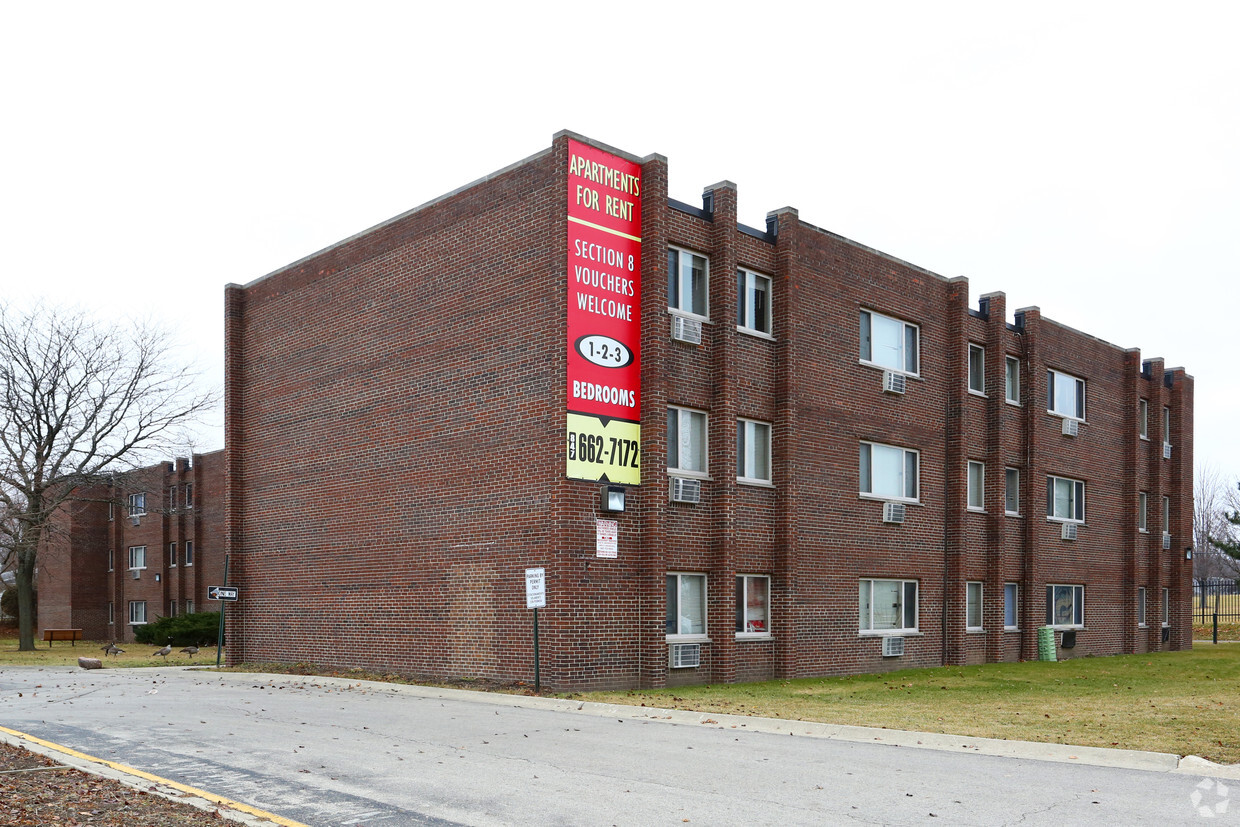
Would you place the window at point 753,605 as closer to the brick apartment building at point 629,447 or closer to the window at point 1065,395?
the brick apartment building at point 629,447

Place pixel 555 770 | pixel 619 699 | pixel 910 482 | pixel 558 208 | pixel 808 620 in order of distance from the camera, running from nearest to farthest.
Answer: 1. pixel 555 770
2. pixel 619 699
3. pixel 558 208
4. pixel 808 620
5. pixel 910 482

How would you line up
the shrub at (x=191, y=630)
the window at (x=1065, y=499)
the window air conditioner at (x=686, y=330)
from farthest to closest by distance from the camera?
1. the shrub at (x=191, y=630)
2. the window at (x=1065, y=499)
3. the window air conditioner at (x=686, y=330)

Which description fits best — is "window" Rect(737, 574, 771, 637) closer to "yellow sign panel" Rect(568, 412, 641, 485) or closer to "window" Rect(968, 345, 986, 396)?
"yellow sign panel" Rect(568, 412, 641, 485)

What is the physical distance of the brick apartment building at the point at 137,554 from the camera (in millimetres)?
50719

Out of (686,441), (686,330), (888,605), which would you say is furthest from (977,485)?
(686,330)

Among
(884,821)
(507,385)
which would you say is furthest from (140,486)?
(884,821)

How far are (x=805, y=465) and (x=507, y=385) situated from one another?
6.67 metres

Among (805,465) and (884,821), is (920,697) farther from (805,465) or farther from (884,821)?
(884,821)

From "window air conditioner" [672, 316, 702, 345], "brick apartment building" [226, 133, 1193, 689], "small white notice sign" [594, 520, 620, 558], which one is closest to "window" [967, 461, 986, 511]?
"brick apartment building" [226, 133, 1193, 689]

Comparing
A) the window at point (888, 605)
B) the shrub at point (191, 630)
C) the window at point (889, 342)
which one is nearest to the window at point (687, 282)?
the window at point (889, 342)

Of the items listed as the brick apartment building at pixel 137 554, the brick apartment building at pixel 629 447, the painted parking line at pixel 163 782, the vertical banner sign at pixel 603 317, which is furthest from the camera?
the brick apartment building at pixel 137 554

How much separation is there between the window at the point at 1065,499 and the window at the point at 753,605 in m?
12.1

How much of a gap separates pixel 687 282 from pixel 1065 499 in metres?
16.1

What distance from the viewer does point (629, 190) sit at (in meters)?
21.0
